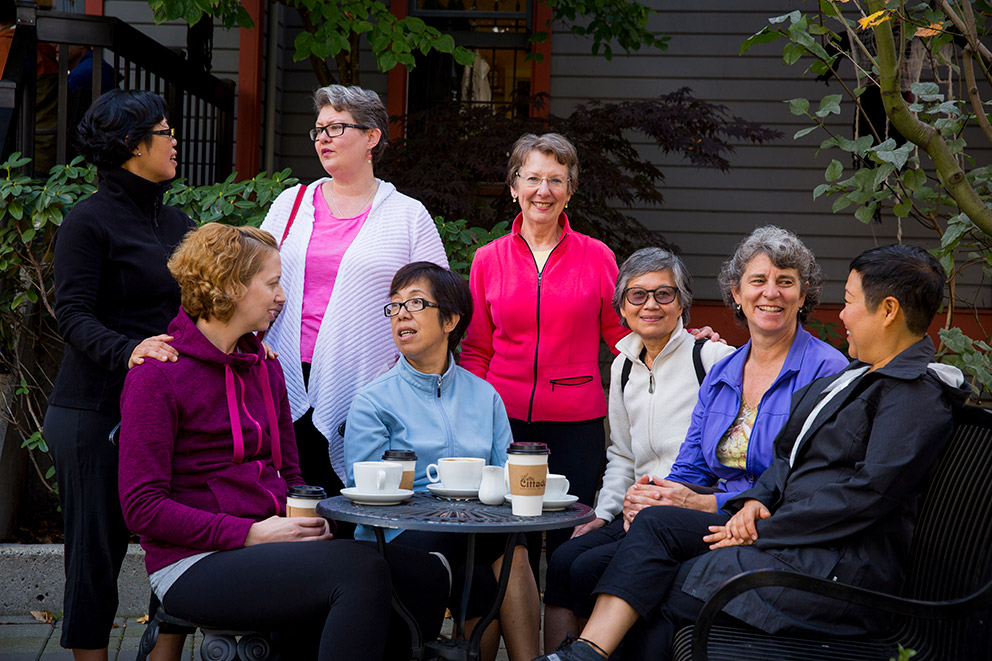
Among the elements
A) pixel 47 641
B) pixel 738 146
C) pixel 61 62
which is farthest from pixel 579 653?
pixel 738 146

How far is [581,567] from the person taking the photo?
10.4 feet

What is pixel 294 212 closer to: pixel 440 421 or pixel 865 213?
pixel 440 421

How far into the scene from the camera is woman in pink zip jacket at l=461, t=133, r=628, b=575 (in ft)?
11.9

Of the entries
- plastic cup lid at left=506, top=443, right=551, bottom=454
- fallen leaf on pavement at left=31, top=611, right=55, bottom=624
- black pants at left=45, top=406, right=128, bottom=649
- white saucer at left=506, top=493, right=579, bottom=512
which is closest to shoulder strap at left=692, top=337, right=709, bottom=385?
white saucer at left=506, top=493, right=579, bottom=512

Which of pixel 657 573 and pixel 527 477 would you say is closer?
pixel 527 477

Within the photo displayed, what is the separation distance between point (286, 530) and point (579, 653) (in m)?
0.89

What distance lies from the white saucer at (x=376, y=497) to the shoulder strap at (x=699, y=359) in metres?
1.20

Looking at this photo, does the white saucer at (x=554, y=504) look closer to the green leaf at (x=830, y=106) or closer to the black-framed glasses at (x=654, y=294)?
the black-framed glasses at (x=654, y=294)

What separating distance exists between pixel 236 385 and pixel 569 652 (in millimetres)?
1228

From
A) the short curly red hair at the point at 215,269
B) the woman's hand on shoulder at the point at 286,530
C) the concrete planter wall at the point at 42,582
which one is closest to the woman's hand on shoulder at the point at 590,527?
the woman's hand on shoulder at the point at 286,530

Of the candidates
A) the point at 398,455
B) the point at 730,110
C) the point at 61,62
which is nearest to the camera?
the point at 398,455

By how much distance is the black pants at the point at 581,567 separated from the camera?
315cm

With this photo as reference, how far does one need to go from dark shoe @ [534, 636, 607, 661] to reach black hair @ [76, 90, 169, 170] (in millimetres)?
2091

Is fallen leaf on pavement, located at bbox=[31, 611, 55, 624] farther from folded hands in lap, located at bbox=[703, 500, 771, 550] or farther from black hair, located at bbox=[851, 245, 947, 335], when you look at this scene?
black hair, located at bbox=[851, 245, 947, 335]
